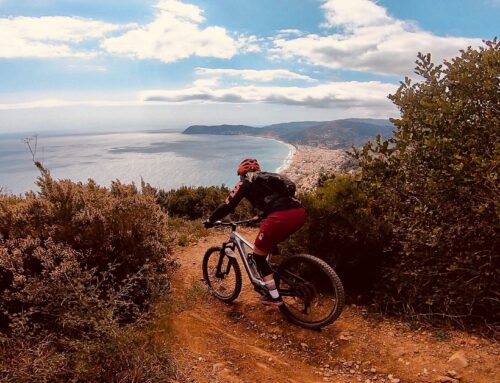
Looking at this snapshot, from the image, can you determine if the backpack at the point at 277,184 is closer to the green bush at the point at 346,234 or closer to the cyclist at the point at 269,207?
the cyclist at the point at 269,207

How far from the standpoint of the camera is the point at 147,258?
508 cm

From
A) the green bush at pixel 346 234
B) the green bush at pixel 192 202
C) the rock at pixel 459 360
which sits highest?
the green bush at pixel 346 234

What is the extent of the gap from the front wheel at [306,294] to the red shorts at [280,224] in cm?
44

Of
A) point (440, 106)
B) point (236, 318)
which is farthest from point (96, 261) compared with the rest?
point (440, 106)

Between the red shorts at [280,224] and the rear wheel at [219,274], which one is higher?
the red shorts at [280,224]

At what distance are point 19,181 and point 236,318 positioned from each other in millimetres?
60121

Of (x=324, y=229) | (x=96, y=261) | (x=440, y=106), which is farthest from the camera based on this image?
(x=324, y=229)

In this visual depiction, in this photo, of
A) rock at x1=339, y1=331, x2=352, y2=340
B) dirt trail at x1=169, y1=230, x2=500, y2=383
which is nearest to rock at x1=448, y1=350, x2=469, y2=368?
dirt trail at x1=169, y1=230, x2=500, y2=383

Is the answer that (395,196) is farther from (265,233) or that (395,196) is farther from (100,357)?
(100,357)

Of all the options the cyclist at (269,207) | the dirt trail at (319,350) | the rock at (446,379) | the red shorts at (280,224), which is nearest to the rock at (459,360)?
the dirt trail at (319,350)

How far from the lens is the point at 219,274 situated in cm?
639

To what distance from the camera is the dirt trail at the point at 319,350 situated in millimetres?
3980

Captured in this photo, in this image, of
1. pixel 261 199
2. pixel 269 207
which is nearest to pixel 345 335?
pixel 269 207

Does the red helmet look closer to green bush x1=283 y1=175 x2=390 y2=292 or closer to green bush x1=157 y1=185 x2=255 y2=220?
green bush x1=283 y1=175 x2=390 y2=292
